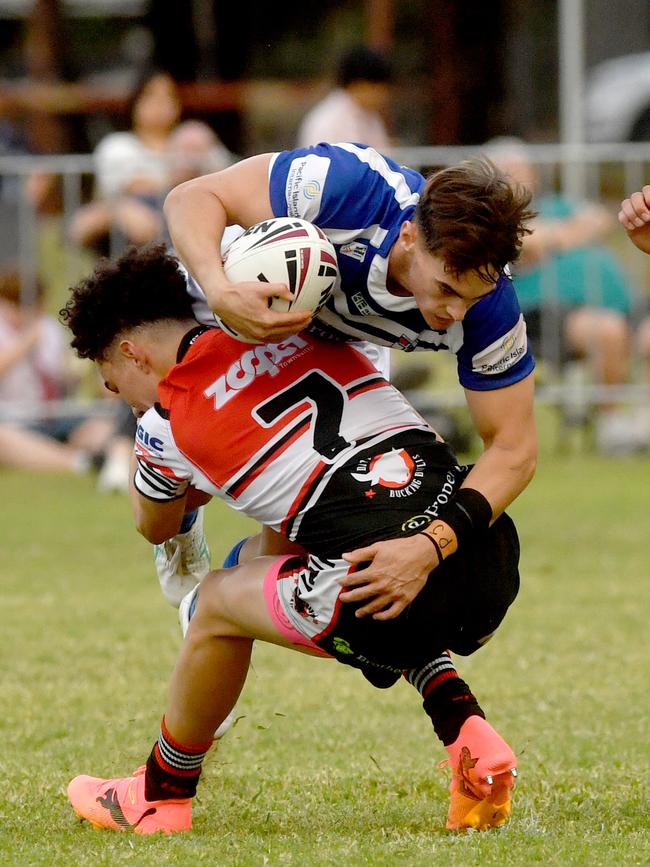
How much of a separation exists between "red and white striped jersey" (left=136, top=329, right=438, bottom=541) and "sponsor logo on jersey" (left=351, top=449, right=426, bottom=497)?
0.9 inches

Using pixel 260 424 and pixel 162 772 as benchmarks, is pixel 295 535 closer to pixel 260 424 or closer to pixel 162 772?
pixel 260 424

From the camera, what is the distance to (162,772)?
3809 millimetres

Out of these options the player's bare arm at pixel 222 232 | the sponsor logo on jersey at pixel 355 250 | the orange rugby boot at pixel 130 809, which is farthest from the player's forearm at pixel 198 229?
the orange rugby boot at pixel 130 809

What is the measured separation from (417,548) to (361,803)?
0.84 metres

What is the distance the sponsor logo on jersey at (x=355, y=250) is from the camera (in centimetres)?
374

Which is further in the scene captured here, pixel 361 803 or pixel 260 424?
pixel 361 803

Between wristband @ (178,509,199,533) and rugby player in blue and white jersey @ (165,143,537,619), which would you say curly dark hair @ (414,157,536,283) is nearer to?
rugby player in blue and white jersey @ (165,143,537,619)

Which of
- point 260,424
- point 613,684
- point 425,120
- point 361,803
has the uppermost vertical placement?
point 260,424

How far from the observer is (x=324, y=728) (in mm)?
4816

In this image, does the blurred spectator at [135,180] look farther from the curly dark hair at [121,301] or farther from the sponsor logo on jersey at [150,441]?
the sponsor logo on jersey at [150,441]

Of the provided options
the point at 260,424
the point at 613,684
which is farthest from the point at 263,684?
the point at 260,424

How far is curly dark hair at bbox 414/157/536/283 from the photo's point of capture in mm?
3471

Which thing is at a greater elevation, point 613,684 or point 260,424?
point 260,424

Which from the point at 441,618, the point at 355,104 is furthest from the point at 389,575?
the point at 355,104
